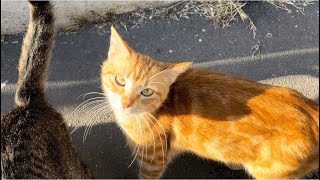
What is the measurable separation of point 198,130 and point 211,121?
88mm

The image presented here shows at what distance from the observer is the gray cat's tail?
2.07 meters

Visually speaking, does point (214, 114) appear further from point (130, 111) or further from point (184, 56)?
point (184, 56)

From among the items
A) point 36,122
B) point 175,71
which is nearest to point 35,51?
point 36,122

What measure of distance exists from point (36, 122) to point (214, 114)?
94 cm

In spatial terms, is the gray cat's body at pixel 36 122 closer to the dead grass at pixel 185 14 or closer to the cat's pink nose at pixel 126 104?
the cat's pink nose at pixel 126 104

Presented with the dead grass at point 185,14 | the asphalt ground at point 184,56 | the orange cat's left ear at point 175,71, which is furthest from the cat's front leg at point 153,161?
the dead grass at point 185,14

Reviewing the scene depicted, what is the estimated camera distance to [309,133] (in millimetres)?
2025

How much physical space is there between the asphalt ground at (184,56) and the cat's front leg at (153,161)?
0.25m

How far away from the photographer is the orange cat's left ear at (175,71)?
2.01 metres

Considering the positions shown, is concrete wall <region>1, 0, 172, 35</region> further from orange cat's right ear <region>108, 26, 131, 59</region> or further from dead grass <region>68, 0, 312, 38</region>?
orange cat's right ear <region>108, 26, 131, 59</region>

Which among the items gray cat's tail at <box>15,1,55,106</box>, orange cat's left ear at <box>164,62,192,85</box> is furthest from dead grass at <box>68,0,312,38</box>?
orange cat's left ear at <box>164,62,192,85</box>

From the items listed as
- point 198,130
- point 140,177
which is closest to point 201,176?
point 140,177

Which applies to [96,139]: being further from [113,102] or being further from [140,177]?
[113,102]

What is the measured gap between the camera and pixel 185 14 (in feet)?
10.7
